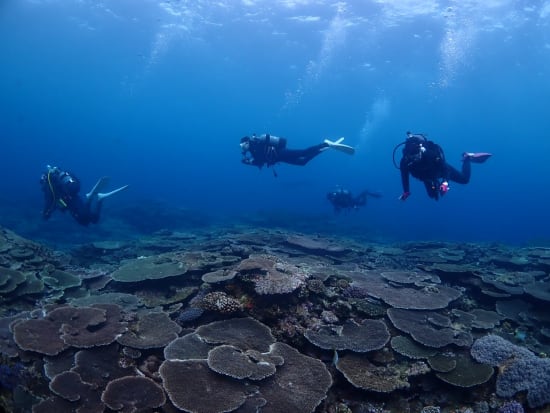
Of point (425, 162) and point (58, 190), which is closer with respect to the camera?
point (425, 162)

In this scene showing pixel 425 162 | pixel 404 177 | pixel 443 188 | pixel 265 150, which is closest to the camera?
pixel 443 188

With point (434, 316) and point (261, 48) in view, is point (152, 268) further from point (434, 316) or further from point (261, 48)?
point (261, 48)

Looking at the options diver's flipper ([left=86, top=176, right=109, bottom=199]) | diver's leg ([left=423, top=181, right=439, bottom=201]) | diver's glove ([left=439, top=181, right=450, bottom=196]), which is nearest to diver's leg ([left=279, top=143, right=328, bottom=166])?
diver's leg ([left=423, top=181, right=439, bottom=201])

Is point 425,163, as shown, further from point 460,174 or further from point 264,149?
point 264,149

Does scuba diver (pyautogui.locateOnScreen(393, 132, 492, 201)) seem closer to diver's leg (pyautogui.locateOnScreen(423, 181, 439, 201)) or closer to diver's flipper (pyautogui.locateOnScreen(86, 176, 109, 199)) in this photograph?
diver's leg (pyautogui.locateOnScreen(423, 181, 439, 201))

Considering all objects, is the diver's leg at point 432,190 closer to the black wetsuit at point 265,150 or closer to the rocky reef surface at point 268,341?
the rocky reef surface at point 268,341

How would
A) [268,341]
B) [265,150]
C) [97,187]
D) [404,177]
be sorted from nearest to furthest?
1. [268,341]
2. [404,177]
3. [97,187]
4. [265,150]

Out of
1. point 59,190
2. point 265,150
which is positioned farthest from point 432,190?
point 59,190

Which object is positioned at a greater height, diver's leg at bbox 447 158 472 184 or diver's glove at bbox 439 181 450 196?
diver's leg at bbox 447 158 472 184

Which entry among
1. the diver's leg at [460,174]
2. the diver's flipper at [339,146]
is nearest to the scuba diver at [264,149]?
the diver's flipper at [339,146]

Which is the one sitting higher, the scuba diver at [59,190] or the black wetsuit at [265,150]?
the black wetsuit at [265,150]

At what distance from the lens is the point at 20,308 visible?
8391 mm

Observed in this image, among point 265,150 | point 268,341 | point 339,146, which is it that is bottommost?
point 268,341

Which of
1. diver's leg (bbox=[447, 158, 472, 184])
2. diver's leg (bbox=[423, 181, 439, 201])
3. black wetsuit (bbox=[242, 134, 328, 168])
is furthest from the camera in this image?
black wetsuit (bbox=[242, 134, 328, 168])
